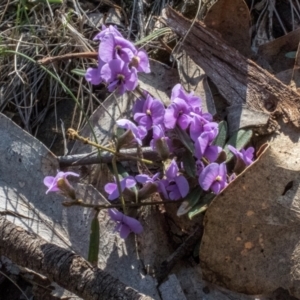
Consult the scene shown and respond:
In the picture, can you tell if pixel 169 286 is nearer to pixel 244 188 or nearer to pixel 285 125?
pixel 244 188

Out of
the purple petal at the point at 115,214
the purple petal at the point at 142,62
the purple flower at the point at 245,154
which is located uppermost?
the purple petal at the point at 142,62

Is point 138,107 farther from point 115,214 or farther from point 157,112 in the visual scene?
point 115,214

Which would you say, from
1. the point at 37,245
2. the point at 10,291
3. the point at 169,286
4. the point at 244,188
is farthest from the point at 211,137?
the point at 10,291

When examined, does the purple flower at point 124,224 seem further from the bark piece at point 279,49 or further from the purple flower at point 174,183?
the bark piece at point 279,49

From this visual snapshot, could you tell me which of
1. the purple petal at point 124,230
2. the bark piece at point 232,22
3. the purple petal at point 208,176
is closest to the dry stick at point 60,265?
the purple petal at point 124,230

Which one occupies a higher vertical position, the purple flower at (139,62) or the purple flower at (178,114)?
the purple flower at (139,62)

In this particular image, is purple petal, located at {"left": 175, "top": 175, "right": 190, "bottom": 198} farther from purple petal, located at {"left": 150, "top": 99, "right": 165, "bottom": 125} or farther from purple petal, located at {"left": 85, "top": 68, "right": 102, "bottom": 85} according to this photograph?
purple petal, located at {"left": 85, "top": 68, "right": 102, "bottom": 85}

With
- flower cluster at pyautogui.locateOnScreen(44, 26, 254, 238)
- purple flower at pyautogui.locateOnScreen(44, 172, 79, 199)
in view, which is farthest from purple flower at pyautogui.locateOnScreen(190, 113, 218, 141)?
purple flower at pyautogui.locateOnScreen(44, 172, 79, 199)
